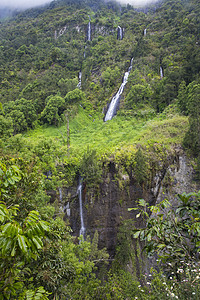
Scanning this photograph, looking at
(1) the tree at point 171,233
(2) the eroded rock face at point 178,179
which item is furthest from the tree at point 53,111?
(1) the tree at point 171,233

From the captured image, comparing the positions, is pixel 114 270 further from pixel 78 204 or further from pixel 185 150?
pixel 185 150

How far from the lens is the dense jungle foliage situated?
317cm

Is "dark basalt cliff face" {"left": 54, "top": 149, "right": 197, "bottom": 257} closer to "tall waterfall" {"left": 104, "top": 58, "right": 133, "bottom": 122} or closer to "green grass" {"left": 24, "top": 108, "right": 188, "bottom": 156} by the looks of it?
"green grass" {"left": 24, "top": 108, "right": 188, "bottom": 156}

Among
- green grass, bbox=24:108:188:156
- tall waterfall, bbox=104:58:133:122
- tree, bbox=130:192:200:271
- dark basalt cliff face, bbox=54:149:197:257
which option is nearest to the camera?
tree, bbox=130:192:200:271

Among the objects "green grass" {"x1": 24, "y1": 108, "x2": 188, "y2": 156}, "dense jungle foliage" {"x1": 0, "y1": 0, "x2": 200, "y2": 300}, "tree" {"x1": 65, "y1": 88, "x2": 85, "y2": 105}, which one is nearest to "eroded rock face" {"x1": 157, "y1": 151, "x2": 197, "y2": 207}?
"dense jungle foliage" {"x1": 0, "y1": 0, "x2": 200, "y2": 300}

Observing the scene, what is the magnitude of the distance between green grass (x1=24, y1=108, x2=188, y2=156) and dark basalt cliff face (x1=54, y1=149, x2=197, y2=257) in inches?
89.8

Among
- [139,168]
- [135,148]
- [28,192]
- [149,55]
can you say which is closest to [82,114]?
[135,148]

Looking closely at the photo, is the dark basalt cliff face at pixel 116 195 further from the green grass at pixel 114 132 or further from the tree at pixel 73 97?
the tree at pixel 73 97

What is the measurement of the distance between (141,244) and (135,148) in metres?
8.44

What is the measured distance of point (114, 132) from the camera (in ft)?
73.2

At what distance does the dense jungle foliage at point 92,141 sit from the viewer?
10.4ft

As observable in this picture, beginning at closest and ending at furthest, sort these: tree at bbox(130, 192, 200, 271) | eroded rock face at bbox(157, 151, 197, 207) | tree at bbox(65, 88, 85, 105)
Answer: tree at bbox(130, 192, 200, 271), eroded rock face at bbox(157, 151, 197, 207), tree at bbox(65, 88, 85, 105)

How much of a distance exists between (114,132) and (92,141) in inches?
127

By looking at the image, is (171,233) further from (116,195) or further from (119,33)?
(119,33)
